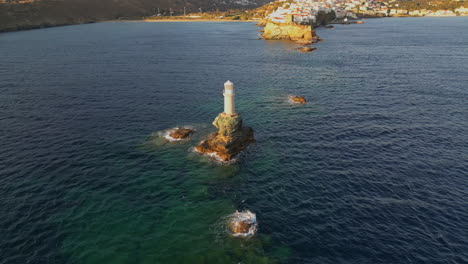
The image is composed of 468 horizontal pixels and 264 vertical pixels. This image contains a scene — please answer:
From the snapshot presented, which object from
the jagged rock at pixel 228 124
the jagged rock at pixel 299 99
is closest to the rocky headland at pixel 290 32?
the jagged rock at pixel 299 99

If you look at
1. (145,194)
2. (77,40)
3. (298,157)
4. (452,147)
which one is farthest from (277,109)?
(77,40)

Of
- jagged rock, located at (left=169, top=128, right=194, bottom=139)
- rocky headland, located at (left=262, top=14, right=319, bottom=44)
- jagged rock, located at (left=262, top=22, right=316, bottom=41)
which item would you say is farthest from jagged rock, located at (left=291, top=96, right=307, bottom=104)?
jagged rock, located at (left=262, top=22, right=316, bottom=41)

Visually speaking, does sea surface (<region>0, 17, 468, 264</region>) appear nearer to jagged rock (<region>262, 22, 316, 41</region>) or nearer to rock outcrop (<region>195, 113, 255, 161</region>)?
rock outcrop (<region>195, 113, 255, 161</region>)

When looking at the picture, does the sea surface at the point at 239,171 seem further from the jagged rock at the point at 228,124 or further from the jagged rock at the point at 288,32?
the jagged rock at the point at 288,32

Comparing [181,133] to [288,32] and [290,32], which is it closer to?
[290,32]

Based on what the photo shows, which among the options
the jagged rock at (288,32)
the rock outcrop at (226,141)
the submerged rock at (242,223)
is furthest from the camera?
the jagged rock at (288,32)

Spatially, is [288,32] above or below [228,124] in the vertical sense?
above

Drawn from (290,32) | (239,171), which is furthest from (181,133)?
(290,32)
